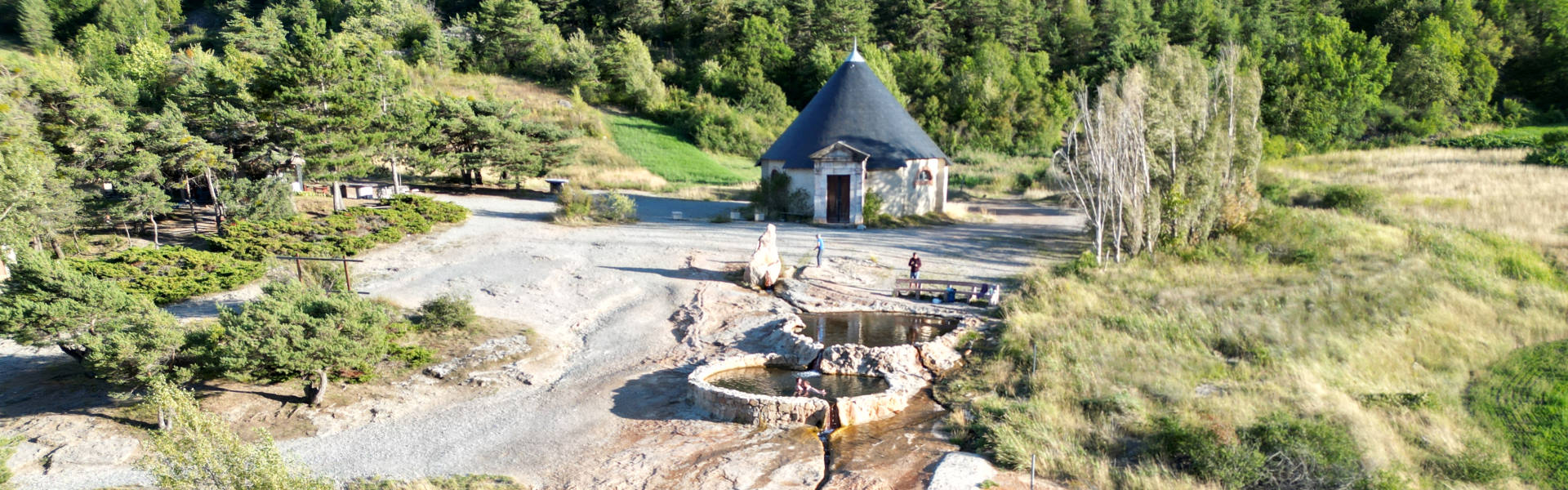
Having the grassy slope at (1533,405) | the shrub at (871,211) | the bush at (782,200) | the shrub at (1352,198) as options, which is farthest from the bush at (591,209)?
the shrub at (1352,198)

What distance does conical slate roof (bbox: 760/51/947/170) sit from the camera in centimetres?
2703

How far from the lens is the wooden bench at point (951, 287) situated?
54.9ft

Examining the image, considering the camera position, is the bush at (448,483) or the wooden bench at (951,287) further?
the wooden bench at (951,287)

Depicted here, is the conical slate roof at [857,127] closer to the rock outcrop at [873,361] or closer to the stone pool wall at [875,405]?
the rock outcrop at [873,361]

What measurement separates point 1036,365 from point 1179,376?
6.50ft

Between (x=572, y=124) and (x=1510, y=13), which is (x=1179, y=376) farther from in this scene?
(x=1510, y=13)

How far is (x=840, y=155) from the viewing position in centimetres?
2567

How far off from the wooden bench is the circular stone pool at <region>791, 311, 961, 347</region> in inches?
47.5

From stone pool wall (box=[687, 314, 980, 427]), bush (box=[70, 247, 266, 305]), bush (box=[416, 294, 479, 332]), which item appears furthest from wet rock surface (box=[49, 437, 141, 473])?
stone pool wall (box=[687, 314, 980, 427])

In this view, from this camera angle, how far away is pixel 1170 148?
19.4 meters

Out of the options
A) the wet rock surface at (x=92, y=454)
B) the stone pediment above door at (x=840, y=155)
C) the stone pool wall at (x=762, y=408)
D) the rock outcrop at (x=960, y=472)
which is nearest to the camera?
the rock outcrop at (x=960, y=472)

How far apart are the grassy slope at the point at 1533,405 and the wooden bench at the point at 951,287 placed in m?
7.66

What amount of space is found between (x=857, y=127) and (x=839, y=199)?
290 centimetres

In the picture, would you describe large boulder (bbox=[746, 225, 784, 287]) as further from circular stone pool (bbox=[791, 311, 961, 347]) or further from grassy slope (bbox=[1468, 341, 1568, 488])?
grassy slope (bbox=[1468, 341, 1568, 488])
